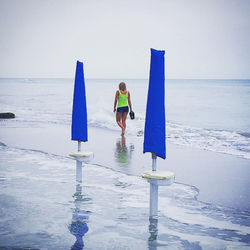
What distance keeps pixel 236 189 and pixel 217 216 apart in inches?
60.0

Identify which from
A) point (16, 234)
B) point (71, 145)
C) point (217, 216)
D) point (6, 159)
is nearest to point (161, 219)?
point (217, 216)

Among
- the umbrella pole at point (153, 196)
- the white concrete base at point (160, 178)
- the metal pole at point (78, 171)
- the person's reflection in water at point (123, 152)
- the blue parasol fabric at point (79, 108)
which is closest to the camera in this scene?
the white concrete base at point (160, 178)

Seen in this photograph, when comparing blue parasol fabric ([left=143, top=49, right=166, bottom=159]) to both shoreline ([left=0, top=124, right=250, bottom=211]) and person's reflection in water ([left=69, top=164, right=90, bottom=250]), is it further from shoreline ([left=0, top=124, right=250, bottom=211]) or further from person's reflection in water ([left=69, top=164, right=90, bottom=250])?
shoreline ([left=0, top=124, right=250, bottom=211])

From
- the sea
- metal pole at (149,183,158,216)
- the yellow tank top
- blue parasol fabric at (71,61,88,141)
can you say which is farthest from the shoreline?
blue parasol fabric at (71,61,88,141)

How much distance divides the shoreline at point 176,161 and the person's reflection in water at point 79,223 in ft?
6.33

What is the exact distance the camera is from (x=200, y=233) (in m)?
4.49

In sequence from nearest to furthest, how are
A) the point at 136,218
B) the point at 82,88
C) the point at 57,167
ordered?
the point at 136,218
the point at 82,88
the point at 57,167

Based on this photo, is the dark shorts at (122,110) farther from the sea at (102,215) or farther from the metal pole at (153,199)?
the metal pole at (153,199)

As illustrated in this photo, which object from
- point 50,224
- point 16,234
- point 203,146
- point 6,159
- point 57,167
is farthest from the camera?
point 203,146

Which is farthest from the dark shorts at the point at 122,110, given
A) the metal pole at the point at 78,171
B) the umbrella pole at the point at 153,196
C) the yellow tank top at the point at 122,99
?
→ the umbrella pole at the point at 153,196

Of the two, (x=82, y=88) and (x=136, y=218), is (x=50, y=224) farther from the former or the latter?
(x=82, y=88)

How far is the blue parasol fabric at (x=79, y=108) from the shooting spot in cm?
611

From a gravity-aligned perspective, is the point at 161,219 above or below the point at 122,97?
below

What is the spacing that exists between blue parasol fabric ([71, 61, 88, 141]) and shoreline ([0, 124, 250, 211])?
1.78 meters
